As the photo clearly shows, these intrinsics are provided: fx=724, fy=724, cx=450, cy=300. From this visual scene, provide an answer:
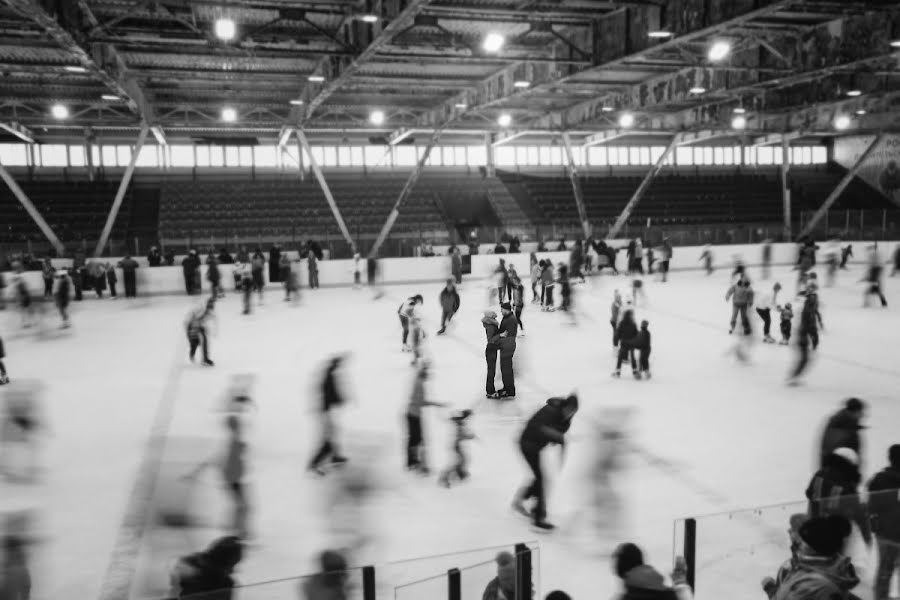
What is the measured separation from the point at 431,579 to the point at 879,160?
51.7 m

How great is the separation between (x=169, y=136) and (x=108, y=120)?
1169cm

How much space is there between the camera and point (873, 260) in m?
18.9

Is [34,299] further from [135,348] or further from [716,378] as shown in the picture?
[716,378]

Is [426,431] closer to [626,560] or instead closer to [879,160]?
[626,560]

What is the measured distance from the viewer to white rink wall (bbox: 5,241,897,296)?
2555 cm

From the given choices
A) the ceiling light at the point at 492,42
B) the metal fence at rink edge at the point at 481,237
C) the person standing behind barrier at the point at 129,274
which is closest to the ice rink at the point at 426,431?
the ceiling light at the point at 492,42

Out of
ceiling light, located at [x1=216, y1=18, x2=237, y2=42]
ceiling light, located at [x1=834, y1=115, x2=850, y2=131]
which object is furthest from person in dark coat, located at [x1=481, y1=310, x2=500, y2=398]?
ceiling light, located at [x1=834, y1=115, x2=850, y2=131]

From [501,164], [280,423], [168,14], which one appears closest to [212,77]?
[168,14]

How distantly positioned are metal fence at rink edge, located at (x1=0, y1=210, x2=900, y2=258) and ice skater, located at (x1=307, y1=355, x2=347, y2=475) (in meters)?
22.4

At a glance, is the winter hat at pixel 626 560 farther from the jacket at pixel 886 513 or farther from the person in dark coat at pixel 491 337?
the person in dark coat at pixel 491 337

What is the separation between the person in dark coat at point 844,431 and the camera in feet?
19.2

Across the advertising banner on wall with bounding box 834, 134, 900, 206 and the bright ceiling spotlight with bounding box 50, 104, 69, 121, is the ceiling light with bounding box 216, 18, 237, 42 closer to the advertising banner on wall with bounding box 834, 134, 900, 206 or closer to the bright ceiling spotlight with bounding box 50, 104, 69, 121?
the bright ceiling spotlight with bounding box 50, 104, 69, 121

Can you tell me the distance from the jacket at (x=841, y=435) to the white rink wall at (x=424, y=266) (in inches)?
746

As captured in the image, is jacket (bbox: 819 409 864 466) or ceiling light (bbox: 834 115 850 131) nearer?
jacket (bbox: 819 409 864 466)
